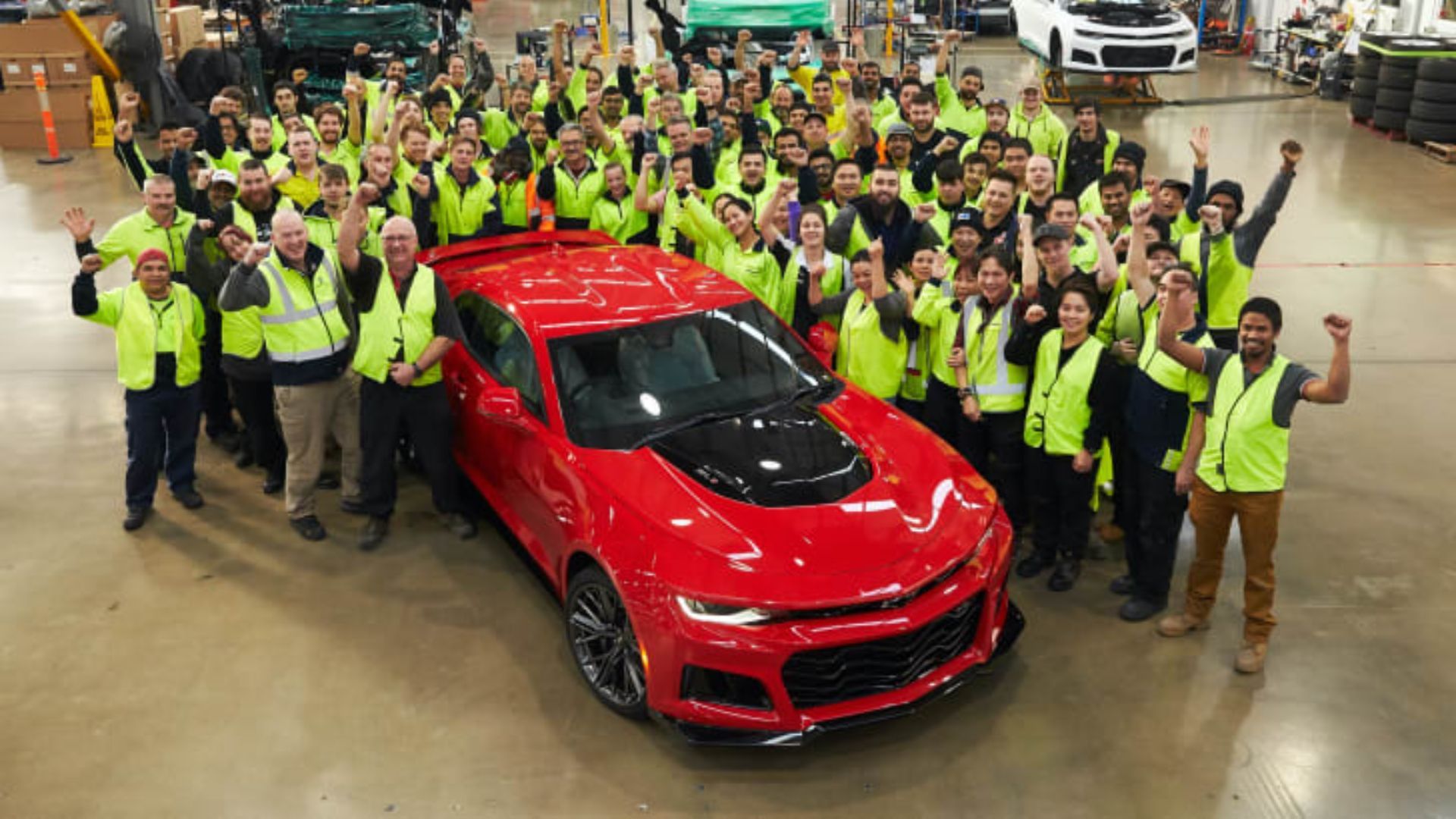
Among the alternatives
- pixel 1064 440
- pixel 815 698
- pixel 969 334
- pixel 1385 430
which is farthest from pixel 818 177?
pixel 815 698

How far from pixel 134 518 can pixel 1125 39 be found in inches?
572

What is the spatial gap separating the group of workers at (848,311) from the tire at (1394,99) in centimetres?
964

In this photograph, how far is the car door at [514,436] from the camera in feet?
15.7

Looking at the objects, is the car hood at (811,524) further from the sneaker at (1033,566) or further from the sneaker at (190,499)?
the sneaker at (190,499)

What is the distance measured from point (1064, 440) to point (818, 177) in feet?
10.2

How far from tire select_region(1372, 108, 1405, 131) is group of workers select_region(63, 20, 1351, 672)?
31.8ft

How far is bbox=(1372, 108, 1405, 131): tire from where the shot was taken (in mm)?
14844

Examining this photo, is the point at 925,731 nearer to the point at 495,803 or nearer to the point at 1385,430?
the point at 495,803

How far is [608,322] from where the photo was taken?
514cm

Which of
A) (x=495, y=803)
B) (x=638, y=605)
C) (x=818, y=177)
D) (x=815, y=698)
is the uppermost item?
(x=818, y=177)

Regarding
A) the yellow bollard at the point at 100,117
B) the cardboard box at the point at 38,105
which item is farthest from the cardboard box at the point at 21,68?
the yellow bollard at the point at 100,117

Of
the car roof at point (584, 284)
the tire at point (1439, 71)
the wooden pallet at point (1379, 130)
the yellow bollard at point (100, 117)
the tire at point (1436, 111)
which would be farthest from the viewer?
the yellow bollard at point (100, 117)

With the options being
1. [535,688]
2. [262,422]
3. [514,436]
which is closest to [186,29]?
[262,422]

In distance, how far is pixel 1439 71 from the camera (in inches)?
542
